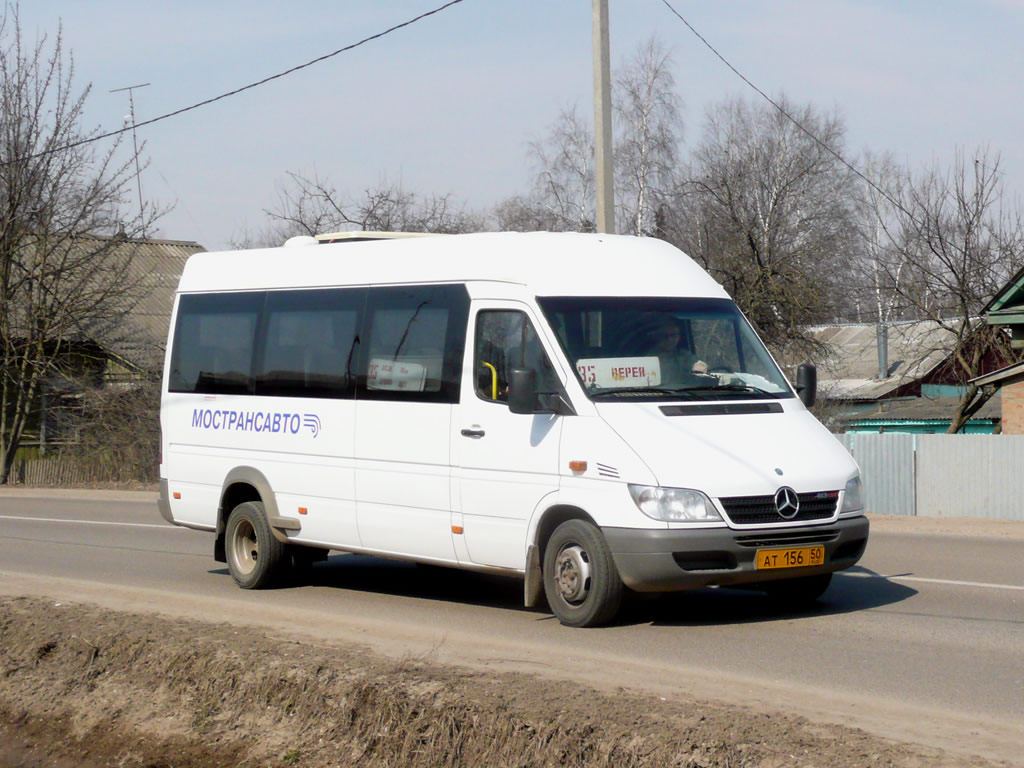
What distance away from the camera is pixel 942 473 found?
20453mm

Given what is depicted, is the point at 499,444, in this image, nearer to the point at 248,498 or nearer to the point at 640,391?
the point at 640,391

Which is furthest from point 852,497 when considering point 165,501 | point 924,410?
point 924,410

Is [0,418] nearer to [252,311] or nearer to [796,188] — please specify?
[252,311]

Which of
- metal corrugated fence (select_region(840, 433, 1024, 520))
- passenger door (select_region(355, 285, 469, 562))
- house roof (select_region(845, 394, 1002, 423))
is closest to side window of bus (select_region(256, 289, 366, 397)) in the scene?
passenger door (select_region(355, 285, 469, 562))

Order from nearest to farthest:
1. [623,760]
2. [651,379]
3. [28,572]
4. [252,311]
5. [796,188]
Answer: [623,760], [651,379], [252,311], [28,572], [796,188]

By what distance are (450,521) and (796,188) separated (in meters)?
52.9

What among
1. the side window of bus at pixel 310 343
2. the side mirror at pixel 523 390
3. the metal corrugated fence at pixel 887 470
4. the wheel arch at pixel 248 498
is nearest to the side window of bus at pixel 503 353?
the side mirror at pixel 523 390

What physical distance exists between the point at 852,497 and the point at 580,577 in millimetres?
1896

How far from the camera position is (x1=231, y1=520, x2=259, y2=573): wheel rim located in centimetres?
1136

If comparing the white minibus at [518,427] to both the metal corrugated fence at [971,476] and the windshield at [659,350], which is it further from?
the metal corrugated fence at [971,476]

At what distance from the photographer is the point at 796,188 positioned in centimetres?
5962

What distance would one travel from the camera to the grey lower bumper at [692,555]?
8047mm

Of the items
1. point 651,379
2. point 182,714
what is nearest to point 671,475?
point 651,379

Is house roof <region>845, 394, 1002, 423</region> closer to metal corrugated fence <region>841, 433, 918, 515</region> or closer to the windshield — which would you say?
metal corrugated fence <region>841, 433, 918, 515</region>
